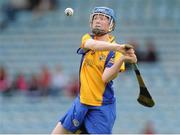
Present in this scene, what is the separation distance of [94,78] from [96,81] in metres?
0.04

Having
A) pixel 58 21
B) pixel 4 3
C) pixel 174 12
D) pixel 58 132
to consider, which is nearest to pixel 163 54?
pixel 174 12

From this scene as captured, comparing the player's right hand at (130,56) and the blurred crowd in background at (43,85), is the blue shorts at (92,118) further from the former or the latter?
the blurred crowd in background at (43,85)

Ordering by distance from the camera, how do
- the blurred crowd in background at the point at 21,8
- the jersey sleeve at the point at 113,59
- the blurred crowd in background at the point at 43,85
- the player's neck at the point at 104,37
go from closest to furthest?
the jersey sleeve at the point at 113,59
the player's neck at the point at 104,37
the blurred crowd in background at the point at 43,85
the blurred crowd in background at the point at 21,8

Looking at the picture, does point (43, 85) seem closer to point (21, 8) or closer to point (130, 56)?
point (21, 8)

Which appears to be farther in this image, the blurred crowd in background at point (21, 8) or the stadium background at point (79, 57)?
the blurred crowd in background at point (21, 8)

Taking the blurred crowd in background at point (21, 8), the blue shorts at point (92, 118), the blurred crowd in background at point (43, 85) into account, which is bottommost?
the blurred crowd in background at point (43, 85)

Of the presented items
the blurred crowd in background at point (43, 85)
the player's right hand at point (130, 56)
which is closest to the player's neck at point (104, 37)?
the player's right hand at point (130, 56)

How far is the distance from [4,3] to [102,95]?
1302 centimetres

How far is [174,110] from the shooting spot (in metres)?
18.2

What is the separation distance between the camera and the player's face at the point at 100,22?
8.70 meters

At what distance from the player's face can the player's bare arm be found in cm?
41

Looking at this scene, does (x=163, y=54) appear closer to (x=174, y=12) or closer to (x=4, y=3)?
(x=174, y=12)

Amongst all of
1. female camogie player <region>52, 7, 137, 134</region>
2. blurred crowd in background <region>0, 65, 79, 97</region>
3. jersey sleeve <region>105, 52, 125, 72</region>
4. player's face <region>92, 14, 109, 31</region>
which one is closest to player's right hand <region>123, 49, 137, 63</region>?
female camogie player <region>52, 7, 137, 134</region>

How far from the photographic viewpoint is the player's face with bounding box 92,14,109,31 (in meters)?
8.70
